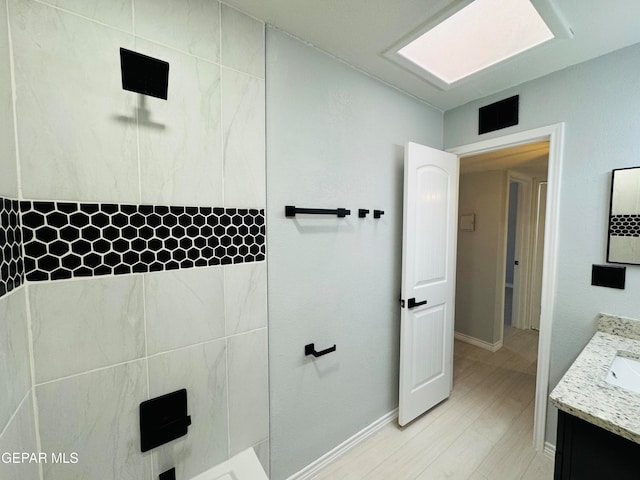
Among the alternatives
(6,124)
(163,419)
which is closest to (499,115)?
(6,124)

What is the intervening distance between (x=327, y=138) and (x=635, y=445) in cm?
166

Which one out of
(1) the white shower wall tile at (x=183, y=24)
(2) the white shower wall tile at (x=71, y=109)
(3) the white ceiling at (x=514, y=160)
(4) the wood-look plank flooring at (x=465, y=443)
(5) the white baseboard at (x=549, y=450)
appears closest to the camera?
(2) the white shower wall tile at (x=71, y=109)

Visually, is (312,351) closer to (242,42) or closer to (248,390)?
(248,390)

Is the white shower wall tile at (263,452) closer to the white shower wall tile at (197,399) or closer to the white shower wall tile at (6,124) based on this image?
the white shower wall tile at (197,399)

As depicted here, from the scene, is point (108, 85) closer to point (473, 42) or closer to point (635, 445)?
point (473, 42)

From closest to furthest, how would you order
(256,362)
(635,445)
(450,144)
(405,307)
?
(635,445) < (256,362) < (405,307) < (450,144)

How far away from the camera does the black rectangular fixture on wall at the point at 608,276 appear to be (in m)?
1.39

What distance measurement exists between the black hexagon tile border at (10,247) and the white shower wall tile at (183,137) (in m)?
0.32

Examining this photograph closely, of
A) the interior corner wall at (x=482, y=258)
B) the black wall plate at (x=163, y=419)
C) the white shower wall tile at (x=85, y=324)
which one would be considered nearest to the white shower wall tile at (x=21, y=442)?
the white shower wall tile at (x=85, y=324)

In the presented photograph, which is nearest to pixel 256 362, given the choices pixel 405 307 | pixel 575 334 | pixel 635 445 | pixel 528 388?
pixel 405 307

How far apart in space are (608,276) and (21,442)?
100 inches

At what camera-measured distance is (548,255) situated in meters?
1.62

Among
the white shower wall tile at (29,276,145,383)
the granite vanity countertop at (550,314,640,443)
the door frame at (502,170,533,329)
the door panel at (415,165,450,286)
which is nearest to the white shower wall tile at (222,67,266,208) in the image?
the white shower wall tile at (29,276,145,383)

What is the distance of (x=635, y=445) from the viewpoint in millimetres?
789
